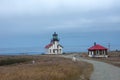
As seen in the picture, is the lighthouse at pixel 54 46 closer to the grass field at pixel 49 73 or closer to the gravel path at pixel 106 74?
the grass field at pixel 49 73

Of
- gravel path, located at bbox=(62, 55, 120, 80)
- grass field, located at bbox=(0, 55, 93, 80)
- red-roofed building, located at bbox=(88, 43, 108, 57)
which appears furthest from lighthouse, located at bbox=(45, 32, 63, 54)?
gravel path, located at bbox=(62, 55, 120, 80)

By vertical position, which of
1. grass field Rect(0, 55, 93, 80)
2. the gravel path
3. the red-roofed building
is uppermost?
the red-roofed building

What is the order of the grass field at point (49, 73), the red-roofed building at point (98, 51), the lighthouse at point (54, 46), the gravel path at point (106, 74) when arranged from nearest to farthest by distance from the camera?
the grass field at point (49, 73) < the gravel path at point (106, 74) < the red-roofed building at point (98, 51) < the lighthouse at point (54, 46)

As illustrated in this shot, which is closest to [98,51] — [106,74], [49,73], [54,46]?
[54,46]

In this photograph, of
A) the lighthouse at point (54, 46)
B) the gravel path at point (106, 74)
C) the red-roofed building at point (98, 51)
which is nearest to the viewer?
the gravel path at point (106, 74)

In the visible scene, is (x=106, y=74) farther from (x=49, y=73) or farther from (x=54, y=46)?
(x=54, y=46)

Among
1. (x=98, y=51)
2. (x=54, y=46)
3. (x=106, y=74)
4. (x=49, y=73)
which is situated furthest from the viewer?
(x=54, y=46)

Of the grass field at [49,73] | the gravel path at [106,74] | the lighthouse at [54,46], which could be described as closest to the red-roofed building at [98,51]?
the lighthouse at [54,46]

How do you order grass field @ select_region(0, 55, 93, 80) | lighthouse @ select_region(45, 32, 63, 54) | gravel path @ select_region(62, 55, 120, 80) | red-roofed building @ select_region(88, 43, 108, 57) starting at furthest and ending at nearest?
1. lighthouse @ select_region(45, 32, 63, 54)
2. red-roofed building @ select_region(88, 43, 108, 57)
3. gravel path @ select_region(62, 55, 120, 80)
4. grass field @ select_region(0, 55, 93, 80)

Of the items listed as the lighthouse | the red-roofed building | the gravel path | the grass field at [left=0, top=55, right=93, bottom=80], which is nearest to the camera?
the grass field at [left=0, top=55, right=93, bottom=80]

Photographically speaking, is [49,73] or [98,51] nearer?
[49,73]

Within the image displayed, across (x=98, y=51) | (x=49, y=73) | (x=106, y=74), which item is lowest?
(x=106, y=74)

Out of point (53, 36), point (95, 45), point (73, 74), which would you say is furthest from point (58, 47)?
point (73, 74)

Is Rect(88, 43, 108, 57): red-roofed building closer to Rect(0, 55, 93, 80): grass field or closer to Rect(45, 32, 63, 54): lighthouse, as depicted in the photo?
Rect(45, 32, 63, 54): lighthouse
